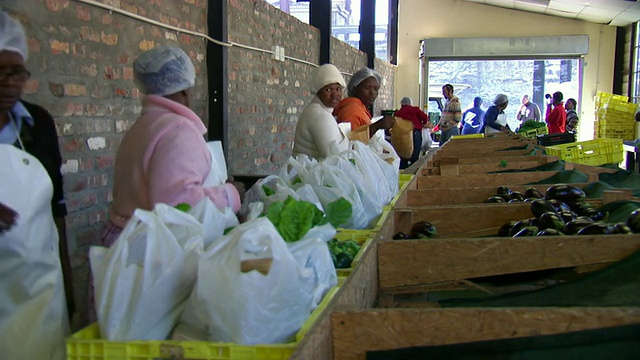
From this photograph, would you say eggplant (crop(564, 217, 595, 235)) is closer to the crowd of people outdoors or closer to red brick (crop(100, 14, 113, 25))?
the crowd of people outdoors

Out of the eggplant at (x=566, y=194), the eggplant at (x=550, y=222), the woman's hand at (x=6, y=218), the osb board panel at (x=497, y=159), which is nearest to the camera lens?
the woman's hand at (x=6, y=218)

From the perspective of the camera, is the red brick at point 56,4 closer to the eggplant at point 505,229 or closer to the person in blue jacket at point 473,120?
the eggplant at point 505,229

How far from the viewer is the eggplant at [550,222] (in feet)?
9.29

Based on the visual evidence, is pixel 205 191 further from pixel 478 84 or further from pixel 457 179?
pixel 478 84

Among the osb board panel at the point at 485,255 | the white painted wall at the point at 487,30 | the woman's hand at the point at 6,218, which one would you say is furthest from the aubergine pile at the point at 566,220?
the white painted wall at the point at 487,30

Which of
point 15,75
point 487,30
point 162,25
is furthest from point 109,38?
point 487,30

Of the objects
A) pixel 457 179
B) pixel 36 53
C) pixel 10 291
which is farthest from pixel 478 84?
pixel 10 291

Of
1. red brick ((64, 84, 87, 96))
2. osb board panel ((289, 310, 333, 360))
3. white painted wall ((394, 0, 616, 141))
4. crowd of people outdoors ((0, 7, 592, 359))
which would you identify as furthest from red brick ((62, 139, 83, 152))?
white painted wall ((394, 0, 616, 141))

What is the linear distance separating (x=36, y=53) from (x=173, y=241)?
2419 mm

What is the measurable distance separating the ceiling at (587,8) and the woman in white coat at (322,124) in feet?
36.3

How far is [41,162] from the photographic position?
2.28m

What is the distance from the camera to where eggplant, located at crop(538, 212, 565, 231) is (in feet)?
9.29

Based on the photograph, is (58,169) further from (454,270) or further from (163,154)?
(454,270)

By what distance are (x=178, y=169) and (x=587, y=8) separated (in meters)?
15.2
